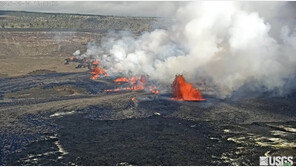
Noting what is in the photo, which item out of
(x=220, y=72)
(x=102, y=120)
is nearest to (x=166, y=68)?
(x=220, y=72)

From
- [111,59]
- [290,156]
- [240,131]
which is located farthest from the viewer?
[111,59]

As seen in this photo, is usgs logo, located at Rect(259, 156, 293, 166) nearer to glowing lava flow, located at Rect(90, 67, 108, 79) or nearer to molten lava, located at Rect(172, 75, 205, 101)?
molten lava, located at Rect(172, 75, 205, 101)

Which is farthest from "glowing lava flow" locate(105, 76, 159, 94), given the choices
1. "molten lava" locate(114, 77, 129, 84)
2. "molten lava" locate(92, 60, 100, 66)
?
"molten lava" locate(92, 60, 100, 66)

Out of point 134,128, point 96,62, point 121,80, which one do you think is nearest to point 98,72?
point 96,62

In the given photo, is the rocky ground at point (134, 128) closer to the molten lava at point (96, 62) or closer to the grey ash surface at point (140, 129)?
the grey ash surface at point (140, 129)

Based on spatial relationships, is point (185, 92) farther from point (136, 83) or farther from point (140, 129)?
point (140, 129)

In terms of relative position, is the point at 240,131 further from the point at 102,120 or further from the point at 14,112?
the point at 14,112
